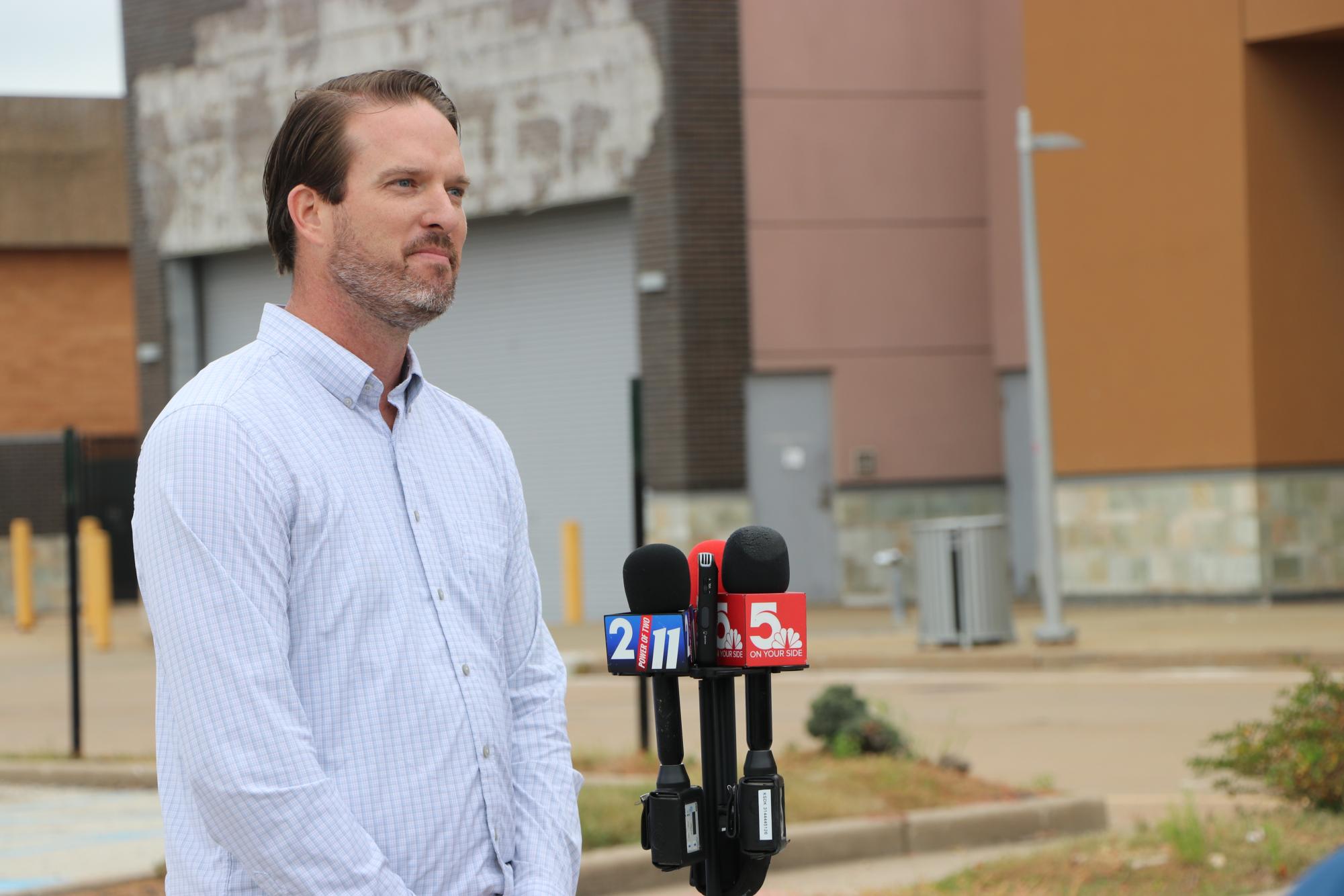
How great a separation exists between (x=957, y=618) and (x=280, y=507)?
1686cm

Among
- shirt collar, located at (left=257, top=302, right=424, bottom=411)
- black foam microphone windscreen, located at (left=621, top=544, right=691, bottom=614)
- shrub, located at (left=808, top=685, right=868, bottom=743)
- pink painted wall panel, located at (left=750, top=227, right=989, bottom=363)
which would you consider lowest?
shrub, located at (left=808, top=685, right=868, bottom=743)

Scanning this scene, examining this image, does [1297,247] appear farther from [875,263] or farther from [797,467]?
[797,467]

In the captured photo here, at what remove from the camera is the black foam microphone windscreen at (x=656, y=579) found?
339 centimetres

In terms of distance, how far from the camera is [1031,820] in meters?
9.05

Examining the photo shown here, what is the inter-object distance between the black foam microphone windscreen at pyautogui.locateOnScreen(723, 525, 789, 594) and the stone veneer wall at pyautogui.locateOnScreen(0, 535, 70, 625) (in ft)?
102

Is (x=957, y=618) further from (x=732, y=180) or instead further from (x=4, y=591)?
(x=4, y=591)

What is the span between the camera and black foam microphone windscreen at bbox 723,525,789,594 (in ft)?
11.2

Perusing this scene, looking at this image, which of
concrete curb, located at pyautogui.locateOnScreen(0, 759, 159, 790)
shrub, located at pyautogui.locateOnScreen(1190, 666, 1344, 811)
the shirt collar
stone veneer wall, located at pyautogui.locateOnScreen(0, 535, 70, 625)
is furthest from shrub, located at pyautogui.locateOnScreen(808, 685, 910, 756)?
stone veneer wall, located at pyautogui.locateOnScreen(0, 535, 70, 625)

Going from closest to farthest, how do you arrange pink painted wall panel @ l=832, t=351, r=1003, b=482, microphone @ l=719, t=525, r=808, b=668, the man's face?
the man's face
microphone @ l=719, t=525, r=808, b=668
pink painted wall panel @ l=832, t=351, r=1003, b=482

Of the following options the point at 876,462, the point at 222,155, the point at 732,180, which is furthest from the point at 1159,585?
the point at 222,155

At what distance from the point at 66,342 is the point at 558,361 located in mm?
12812

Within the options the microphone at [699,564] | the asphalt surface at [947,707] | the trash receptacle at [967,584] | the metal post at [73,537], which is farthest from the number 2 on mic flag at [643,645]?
the trash receptacle at [967,584]

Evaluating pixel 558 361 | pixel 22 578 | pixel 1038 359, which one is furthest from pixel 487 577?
pixel 22 578

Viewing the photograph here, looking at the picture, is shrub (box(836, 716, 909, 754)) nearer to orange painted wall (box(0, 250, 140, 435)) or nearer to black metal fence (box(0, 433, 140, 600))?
black metal fence (box(0, 433, 140, 600))
